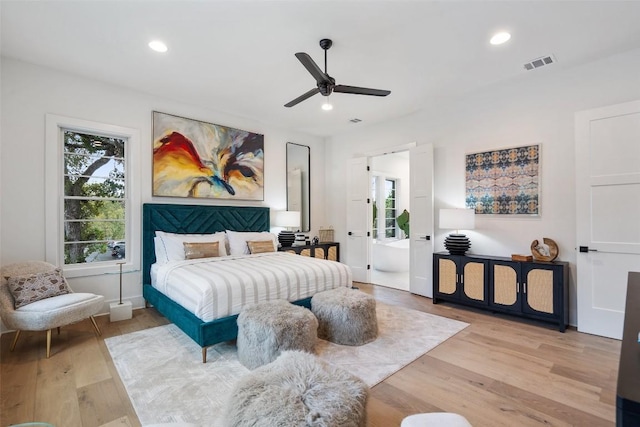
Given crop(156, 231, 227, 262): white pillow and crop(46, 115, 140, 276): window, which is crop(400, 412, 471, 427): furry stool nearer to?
crop(156, 231, 227, 262): white pillow

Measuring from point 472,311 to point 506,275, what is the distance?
2.26 ft

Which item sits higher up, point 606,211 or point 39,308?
point 606,211

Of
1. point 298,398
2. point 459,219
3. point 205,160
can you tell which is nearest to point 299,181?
point 205,160

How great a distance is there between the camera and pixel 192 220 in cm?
444

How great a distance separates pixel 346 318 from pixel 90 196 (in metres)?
3.62

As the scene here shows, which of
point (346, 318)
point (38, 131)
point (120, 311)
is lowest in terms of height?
point (120, 311)

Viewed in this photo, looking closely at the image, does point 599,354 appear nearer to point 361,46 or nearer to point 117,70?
point 361,46

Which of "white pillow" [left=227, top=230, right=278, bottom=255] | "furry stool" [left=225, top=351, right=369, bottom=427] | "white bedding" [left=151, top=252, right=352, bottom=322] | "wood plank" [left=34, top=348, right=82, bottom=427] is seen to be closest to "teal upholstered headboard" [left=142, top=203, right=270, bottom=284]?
"white pillow" [left=227, top=230, right=278, bottom=255]

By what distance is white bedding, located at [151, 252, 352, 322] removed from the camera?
2.64 m

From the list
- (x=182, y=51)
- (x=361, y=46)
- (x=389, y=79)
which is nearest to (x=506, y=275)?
(x=389, y=79)

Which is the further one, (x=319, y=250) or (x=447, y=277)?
(x=319, y=250)

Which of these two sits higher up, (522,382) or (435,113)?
(435,113)

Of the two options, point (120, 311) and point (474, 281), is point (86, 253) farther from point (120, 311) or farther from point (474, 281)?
point (474, 281)

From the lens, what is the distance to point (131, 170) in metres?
4.06
